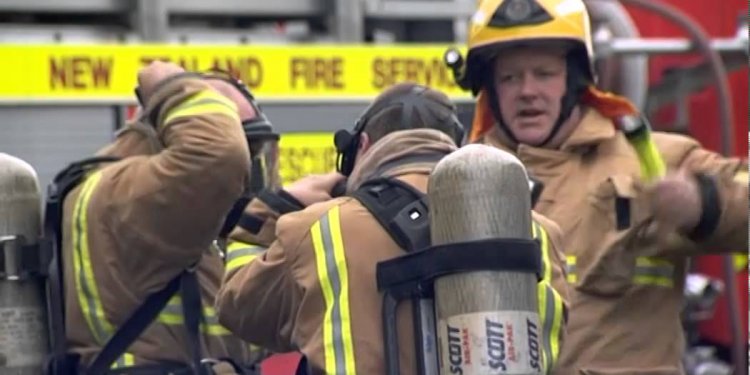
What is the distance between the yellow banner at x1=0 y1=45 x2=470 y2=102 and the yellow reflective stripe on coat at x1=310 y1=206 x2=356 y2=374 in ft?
10.5

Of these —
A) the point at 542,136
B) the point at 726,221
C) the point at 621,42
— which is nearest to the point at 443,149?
the point at 726,221

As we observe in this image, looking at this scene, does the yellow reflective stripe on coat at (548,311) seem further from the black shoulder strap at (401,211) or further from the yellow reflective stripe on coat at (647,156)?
the yellow reflective stripe on coat at (647,156)

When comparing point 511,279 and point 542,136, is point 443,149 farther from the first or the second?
point 542,136

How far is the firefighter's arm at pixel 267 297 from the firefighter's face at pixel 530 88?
1.09 metres

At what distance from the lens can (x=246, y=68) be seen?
6.60 m

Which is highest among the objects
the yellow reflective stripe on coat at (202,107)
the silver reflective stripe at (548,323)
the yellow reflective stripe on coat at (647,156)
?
the yellow reflective stripe on coat at (202,107)

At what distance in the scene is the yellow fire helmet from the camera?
4312 mm

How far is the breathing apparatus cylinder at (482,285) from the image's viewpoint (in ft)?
9.80

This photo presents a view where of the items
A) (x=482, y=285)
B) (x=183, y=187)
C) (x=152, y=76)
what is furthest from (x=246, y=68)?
(x=482, y=285)

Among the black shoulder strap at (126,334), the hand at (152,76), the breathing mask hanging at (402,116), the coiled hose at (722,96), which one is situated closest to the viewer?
the breathing mask hanging at (402,116)

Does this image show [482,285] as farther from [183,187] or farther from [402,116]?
[183,187]

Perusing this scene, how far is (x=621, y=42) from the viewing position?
7.84 meters

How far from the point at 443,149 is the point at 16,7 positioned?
3.10 meters

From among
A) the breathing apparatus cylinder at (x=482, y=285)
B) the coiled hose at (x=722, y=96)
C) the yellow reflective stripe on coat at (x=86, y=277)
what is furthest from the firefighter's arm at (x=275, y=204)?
the coiled hose at (x=722, y=96)
